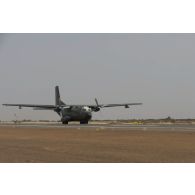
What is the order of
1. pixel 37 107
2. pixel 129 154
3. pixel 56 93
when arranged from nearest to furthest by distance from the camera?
pixel 129 154
pixel 37 107
pixel 56 93

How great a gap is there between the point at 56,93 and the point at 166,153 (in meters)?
87.3

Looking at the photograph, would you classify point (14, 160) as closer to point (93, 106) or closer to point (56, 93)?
point (93, 106)

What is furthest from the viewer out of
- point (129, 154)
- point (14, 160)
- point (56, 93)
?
point (56, 93)

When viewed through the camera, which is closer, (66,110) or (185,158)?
(185,158)

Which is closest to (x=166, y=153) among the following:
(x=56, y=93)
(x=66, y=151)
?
(x=66, y=151)

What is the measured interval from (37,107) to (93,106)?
14.3 metres

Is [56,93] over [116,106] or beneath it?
over

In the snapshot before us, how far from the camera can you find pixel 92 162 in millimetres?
20062

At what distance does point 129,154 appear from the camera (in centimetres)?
2328
